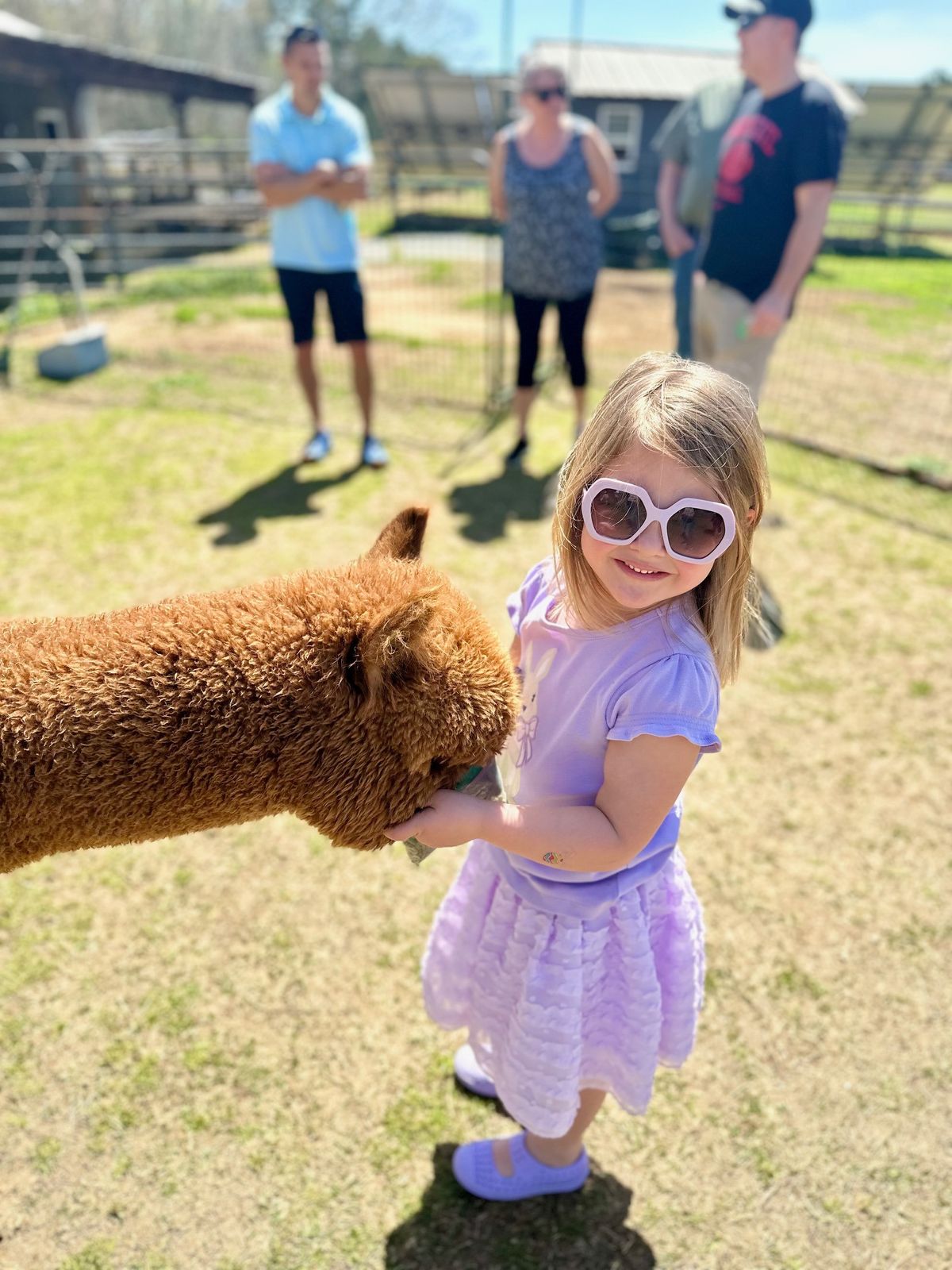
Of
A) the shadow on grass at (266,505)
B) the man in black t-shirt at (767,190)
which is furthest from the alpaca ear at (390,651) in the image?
the shadow on grass at (266,505)

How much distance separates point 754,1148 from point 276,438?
5.24 metres

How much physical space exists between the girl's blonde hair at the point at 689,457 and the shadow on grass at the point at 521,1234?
124 centimetres

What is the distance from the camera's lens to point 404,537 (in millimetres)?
1312

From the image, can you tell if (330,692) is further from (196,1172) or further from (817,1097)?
(817,1097)

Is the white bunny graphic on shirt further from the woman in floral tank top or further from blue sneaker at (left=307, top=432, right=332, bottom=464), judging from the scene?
blue sneaker at (left=307, top=432, right=332, bottom=464)

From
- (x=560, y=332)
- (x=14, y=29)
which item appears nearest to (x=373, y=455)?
(x=560, y=332)

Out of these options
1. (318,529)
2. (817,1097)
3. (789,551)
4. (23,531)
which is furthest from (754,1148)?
(23,531)

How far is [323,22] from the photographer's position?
58938 mm

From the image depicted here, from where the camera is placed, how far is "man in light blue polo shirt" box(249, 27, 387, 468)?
4.71 meters

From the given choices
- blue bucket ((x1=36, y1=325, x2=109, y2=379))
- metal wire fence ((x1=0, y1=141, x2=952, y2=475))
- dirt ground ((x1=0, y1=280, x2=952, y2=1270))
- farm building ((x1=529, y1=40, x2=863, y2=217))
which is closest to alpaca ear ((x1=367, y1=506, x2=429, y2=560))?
dirt ground ((x1=0, y1=280, x2=952, y2=1270))

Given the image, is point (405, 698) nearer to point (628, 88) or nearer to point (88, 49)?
point (88, 49)

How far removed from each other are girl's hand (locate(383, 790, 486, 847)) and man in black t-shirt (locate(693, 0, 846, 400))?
316 centimetres

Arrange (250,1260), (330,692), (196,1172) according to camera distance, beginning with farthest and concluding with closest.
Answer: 1. (196,1172)
2. (250,1260)
3. (330,692)

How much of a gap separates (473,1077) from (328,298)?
4.54m
